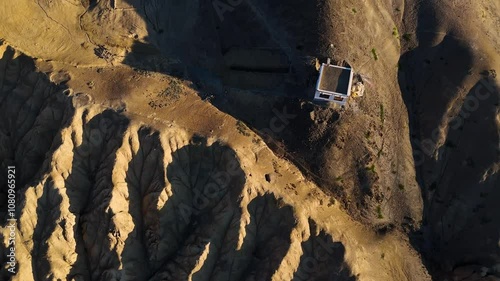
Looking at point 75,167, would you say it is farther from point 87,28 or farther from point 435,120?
point 435,120

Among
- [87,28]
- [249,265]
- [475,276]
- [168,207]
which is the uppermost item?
[87,28]

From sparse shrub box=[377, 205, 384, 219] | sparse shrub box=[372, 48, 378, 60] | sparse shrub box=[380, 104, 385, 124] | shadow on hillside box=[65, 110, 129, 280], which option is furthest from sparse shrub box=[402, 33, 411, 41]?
shadow on hillside box=[65, 110, 129, 280]

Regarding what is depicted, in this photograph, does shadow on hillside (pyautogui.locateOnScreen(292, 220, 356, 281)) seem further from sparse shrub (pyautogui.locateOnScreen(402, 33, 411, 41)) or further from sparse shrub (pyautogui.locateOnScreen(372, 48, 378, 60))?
sparse shrub (pyautogui.locateOnScreen(402, 33, 411, 41))

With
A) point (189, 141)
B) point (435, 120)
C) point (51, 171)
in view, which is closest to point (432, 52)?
point (435, 120)

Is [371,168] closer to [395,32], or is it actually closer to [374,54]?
[374,54]

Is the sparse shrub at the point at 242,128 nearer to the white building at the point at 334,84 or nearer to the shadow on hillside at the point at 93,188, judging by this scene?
the white building at the point at 334,84

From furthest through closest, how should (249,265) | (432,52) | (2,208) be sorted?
(432,52), (2,208), (249,265)

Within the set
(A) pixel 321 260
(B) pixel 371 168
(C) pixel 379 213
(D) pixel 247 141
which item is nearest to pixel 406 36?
(B) pixel 371 168
